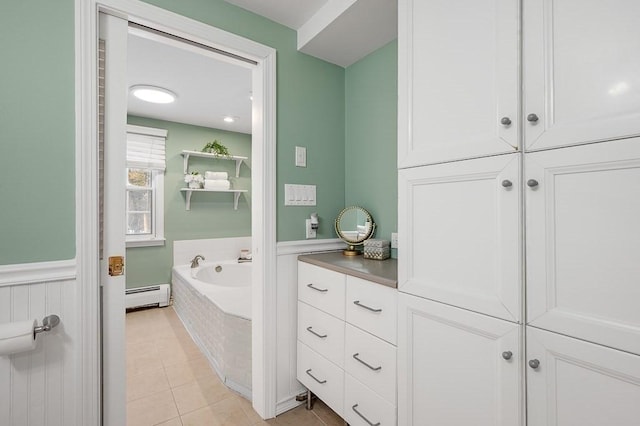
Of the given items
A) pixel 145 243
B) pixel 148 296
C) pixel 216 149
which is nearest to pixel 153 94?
pixel 216 149

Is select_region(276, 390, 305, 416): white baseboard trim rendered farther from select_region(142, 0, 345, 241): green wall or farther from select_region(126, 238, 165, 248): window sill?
select_region(126, 238, 165, 248): window sill

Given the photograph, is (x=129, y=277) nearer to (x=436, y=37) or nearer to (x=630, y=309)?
(x=436, y=37)

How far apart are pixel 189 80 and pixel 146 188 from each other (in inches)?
68.0

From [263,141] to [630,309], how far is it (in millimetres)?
1630

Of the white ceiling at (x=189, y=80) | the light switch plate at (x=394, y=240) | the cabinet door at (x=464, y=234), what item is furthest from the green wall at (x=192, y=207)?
the cabinet door at (x=464, y=234)

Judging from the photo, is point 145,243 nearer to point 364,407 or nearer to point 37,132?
point 37,132

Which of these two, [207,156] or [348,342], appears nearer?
[348,342]

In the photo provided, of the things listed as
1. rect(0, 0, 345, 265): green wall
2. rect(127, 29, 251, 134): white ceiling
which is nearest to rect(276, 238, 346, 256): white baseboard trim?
rect(0, 0, 345, 265): green wall

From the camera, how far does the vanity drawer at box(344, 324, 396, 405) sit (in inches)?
50.9

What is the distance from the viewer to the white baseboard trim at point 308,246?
1832 mm

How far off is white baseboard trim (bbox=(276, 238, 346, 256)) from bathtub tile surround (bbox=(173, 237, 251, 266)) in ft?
8.47

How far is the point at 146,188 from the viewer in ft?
12.4

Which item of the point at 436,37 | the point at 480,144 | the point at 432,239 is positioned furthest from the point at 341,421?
the point at 436,37

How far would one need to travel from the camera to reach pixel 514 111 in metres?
0.91
